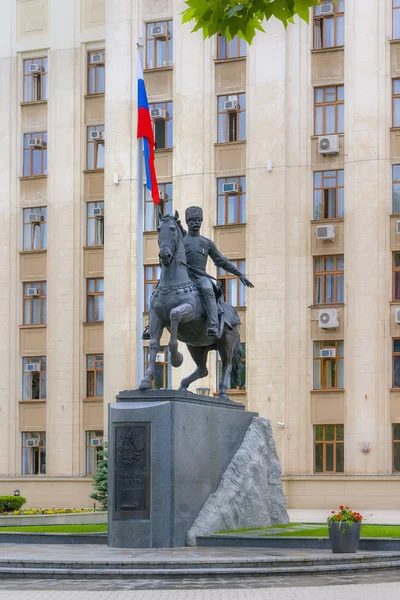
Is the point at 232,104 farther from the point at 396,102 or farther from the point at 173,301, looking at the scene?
the point at 173,301

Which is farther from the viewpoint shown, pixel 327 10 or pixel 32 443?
pixel 32 443

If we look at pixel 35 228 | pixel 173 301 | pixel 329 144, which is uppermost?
pixel 329 144

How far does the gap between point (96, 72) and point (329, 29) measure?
10.1m

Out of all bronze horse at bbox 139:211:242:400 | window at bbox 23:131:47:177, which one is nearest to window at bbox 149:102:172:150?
window at bbox 23:131:47:177

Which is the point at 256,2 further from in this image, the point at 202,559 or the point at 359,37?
the point at 359,37

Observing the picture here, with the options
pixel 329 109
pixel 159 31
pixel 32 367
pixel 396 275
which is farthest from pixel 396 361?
pixel 159 31

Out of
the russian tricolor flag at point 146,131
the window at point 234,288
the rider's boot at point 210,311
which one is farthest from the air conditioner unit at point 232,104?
the rider's boot at point 210,311

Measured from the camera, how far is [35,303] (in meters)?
52.8

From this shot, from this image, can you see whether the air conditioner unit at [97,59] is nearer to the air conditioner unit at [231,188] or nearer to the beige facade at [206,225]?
the beige facade at [206,225]

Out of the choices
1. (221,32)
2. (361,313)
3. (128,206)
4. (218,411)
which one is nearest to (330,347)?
(361,313)

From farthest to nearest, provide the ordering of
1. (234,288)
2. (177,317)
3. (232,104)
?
(232,104), (234,288), (177,317)

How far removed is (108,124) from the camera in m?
51.1

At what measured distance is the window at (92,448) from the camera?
50.6m

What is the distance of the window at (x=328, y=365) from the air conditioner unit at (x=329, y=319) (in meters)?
0.86
